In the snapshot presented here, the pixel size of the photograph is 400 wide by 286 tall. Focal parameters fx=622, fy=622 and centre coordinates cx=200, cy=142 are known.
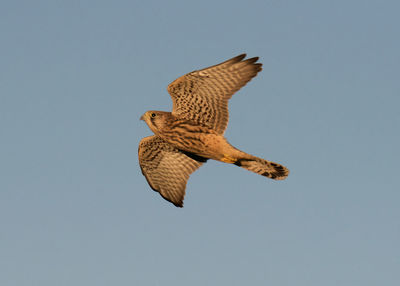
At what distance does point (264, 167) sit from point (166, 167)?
322cm

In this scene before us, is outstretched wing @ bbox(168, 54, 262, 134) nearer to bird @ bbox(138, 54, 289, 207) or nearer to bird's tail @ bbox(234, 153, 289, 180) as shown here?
bird @ bbox(138, 54, 289, 207)

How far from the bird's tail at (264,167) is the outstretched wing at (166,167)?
1649 mm

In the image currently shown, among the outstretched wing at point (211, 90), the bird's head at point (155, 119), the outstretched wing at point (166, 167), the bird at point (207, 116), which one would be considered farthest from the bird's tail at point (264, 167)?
the bird's head at point (155, 119)

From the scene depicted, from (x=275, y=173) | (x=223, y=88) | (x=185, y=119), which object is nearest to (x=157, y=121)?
(x=185, y=119)

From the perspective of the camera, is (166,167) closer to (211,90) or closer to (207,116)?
(207,116)

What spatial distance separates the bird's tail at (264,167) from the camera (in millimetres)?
16328

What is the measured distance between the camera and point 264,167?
16469 mm

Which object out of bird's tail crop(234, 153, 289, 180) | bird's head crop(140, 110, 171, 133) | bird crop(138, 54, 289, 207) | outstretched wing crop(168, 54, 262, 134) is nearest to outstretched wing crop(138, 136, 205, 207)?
bird crop(138, 54, 289, 207)

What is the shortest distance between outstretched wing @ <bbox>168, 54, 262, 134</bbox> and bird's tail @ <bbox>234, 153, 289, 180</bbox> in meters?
0.99

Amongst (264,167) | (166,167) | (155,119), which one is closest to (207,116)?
(155,119)

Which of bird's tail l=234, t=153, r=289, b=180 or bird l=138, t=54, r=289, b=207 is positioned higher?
bird l=138, t=54, r=289, b=207

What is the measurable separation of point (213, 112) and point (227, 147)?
111cm

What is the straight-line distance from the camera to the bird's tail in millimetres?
16328

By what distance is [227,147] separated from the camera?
52.8 ft
